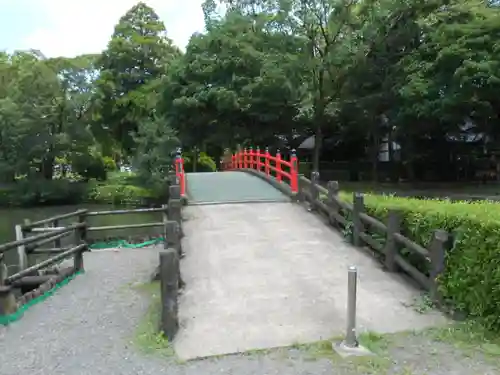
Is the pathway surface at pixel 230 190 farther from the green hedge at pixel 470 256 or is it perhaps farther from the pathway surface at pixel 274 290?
the green hedge at pixel 470 256

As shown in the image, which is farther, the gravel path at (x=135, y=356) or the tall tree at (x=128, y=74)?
the tall tree at (x=128, y=74)

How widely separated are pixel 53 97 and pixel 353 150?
18.9 metres

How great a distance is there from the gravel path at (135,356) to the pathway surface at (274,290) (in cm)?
25

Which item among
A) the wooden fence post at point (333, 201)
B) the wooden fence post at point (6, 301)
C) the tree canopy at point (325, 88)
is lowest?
the wooden fence post at point (6, 301)

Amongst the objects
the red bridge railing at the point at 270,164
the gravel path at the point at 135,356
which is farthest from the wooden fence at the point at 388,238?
the red bridge railing at the point at 270,164

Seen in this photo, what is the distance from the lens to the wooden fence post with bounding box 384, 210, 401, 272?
5.71 metres

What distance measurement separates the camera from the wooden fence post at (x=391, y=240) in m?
5.71

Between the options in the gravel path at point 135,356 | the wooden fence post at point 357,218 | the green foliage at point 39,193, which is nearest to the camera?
the gravel path at point 135,356

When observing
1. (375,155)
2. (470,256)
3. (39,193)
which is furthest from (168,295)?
(39,193)

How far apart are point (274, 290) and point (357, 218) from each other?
87.0 inches

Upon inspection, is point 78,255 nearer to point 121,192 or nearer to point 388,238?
point 388,238

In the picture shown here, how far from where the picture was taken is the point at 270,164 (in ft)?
64.0

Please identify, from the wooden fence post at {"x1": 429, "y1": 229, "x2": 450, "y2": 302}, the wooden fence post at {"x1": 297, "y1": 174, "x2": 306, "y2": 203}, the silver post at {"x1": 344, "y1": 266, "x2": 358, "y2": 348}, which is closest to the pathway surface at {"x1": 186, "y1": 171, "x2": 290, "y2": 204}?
the wooden fence post at {"x1": 297, "y1": 174, "x2": 306, "y2": 203}

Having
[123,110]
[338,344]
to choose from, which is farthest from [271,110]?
[338,344]
